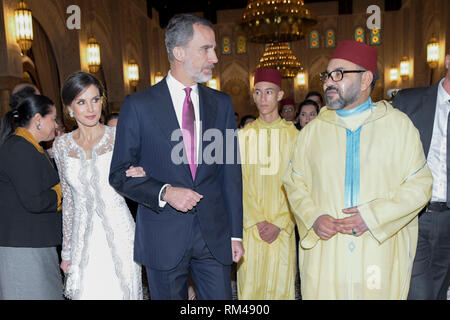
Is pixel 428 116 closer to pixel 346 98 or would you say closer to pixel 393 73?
pixel 346 98

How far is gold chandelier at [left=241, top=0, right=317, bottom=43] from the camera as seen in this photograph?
23.2ft

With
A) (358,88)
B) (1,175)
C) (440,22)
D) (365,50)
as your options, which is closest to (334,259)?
(358,88)

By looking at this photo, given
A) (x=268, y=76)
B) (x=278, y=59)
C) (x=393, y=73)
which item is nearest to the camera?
(x=268, y=76)

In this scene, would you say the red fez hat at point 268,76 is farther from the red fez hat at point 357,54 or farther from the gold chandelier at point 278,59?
the gold chandelier at point 278,59

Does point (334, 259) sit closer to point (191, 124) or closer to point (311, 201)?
point (311, 201)

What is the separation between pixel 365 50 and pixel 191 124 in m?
1.08

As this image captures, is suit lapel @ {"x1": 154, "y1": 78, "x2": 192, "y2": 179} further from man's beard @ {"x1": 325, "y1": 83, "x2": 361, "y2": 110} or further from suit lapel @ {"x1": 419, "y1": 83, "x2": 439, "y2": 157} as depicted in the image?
suit lapel @ {"x1": 419, "y1": 83, "x2": 439, "y2": 157}

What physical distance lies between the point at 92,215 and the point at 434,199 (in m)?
2.27

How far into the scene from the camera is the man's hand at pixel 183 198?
1959mm

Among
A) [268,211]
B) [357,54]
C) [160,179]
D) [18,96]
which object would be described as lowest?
[268,211]

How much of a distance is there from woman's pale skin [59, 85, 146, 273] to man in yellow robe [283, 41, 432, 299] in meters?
1.32

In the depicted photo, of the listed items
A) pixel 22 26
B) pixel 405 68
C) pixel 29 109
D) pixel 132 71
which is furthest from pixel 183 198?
pixel 405 68

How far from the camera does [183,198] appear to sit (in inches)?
77.2

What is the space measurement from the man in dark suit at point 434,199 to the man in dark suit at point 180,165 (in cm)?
142
